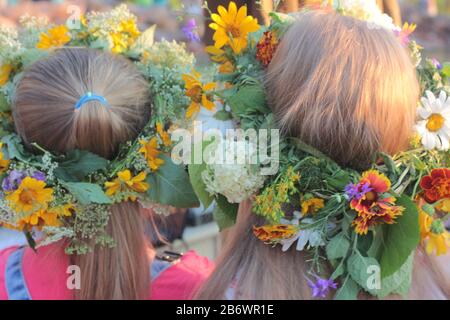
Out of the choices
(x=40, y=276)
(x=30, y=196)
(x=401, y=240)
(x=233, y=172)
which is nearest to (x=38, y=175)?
(x=30, y=196)

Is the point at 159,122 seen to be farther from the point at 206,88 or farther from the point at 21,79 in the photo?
the point at 21,79

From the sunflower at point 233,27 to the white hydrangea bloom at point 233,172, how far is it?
295mm

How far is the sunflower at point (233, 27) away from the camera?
144 cm

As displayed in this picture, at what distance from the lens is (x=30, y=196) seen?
146cm

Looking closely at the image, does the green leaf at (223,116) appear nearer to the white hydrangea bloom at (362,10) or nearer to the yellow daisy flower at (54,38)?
the white hydrangea bloom at (362,10)

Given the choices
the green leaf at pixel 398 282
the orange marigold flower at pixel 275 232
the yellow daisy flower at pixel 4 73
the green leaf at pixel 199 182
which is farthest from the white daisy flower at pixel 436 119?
the yellow daisy flower at pixel 4 73

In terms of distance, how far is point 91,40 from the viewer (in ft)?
5.72

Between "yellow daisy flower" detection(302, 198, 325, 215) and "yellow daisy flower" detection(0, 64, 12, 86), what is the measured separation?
970 mm

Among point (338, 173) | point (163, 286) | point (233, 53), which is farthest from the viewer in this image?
point (163, 286)

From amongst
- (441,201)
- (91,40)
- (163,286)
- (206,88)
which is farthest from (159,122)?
(441,201)

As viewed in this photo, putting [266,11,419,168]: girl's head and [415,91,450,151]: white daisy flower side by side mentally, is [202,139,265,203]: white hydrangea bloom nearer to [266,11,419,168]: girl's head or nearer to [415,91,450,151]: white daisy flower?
[266,11,419,168]: girl's head

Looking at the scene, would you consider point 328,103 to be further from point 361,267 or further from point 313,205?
point 361,267

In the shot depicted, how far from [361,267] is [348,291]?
0.20ft
